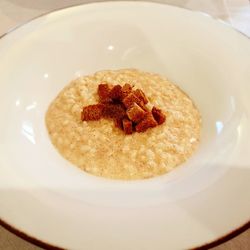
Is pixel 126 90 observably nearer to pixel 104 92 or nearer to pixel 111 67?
pixel 104 92

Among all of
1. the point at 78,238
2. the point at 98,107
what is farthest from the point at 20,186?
the point at 98,107

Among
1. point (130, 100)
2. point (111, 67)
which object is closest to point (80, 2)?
point (111, 67)

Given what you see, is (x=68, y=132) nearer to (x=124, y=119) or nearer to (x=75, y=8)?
(x=124, y=119)

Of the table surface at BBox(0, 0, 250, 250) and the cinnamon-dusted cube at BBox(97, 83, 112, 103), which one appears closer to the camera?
the cinnamon-dusted cube at BBox(97, 83, 112, 103)

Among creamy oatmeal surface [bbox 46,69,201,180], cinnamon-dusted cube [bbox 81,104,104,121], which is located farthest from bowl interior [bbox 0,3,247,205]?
cinnamon-dusted cube [bbox 81,104,104,121]

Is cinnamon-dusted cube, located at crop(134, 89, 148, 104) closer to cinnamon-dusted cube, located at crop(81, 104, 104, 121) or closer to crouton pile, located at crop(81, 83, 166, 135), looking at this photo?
crouton pile, located at crop(81, 83, 166, 135)

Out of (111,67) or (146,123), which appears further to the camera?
(111,67)

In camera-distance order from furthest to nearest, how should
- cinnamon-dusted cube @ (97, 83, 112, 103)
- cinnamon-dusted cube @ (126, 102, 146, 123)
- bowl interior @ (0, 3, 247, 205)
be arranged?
cinnamon-dusted cube @ (97, 83, 112, 103) → cinnamon-dusted cube @ (126, 102, 146, 123) → bowl interior @ (0, 3, 247, 205)

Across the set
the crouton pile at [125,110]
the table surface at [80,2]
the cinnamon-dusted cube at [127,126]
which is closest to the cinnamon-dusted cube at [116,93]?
the crouton pile at [125,110]
